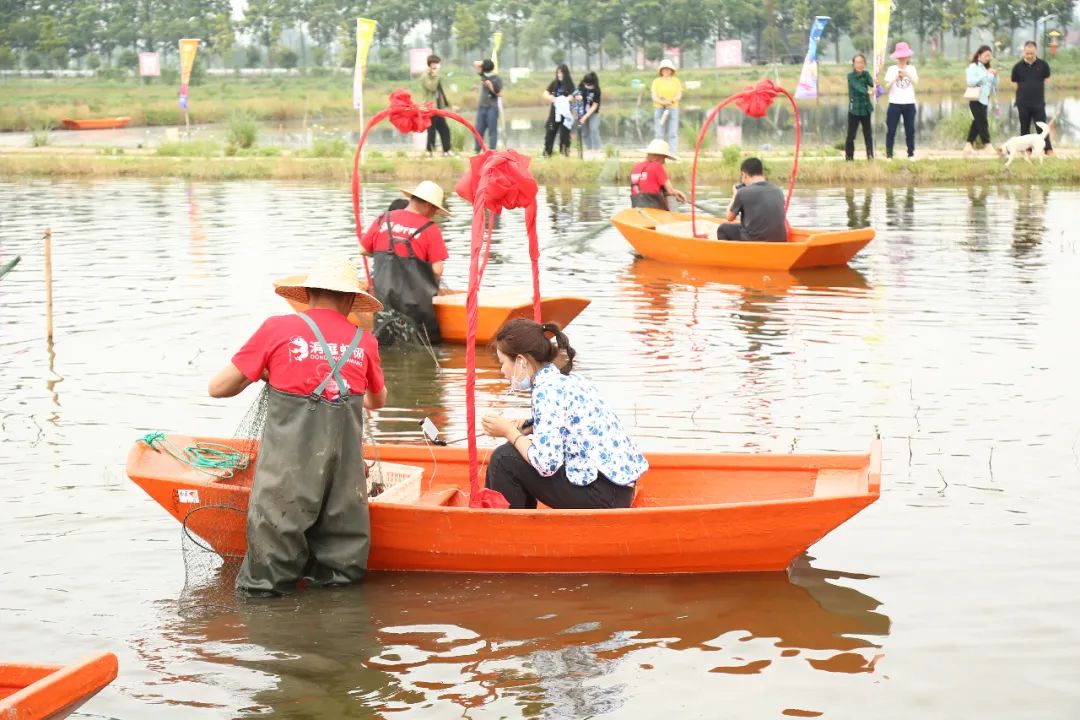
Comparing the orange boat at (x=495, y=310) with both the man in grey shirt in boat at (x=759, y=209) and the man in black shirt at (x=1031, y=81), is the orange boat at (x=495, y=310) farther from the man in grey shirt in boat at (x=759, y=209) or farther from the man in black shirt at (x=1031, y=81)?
the man in black shirt at (x=1031, y=81)

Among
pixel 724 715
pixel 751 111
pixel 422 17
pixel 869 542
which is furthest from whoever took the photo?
pixel 422 17

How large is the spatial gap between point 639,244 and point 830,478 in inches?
392

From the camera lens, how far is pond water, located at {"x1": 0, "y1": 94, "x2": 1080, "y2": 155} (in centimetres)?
3130

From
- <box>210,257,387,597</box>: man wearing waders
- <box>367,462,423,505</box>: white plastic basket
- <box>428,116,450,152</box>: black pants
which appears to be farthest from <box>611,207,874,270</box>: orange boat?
<box>428,116,450,152</box>: black pants

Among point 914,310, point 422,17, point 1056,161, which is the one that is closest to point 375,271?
point 914,310

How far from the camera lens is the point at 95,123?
44906mm

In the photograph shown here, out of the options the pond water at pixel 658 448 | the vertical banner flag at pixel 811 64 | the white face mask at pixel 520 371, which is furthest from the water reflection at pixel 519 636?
the vertical banner flag at pixel 811 64

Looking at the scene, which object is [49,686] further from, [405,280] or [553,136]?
[553,136]

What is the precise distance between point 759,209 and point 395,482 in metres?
8.94

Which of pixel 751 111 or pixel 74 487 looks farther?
pixel 751 111

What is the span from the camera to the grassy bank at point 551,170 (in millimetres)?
23984

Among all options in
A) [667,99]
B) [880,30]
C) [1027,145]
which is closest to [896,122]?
[1027,145]

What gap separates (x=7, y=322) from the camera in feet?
44.6

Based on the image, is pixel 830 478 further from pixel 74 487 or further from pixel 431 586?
pixel 74 487
